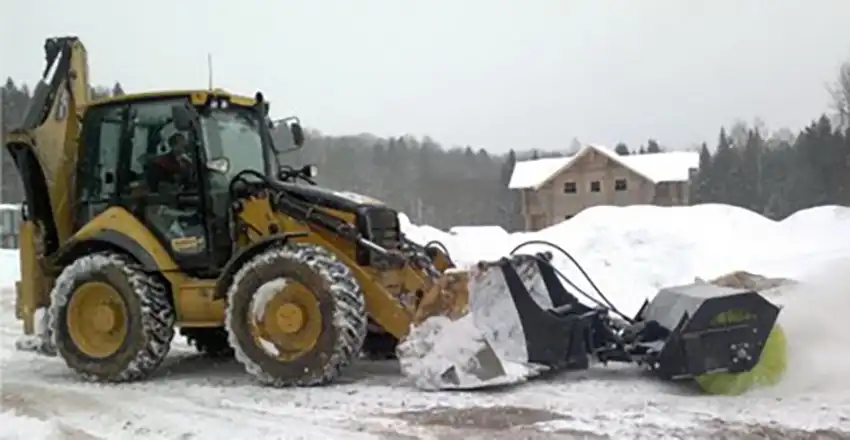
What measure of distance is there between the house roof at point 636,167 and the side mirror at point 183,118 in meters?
41.0

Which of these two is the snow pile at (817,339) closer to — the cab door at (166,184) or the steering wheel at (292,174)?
the steering wheel at (292,174)

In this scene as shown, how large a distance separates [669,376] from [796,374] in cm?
90

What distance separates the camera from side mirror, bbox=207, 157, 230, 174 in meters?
7.94

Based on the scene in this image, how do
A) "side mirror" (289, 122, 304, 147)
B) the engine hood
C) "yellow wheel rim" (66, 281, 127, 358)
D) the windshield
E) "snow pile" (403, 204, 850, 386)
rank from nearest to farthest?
the engine hood, "yellow wheel rim" (66, 281, 127, 358), the windshield, "side mirror" (289, 122, 304, 147), "snow pile" (403, 204, 850, 386)

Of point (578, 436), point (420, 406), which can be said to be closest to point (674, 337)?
point (578, 436)

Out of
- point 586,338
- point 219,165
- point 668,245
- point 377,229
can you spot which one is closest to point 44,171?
point 219,165

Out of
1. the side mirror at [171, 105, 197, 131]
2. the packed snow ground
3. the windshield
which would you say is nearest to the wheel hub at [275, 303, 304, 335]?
the packed snow ground

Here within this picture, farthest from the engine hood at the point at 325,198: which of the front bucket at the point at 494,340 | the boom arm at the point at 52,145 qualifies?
the boom arm at the point at 52,145

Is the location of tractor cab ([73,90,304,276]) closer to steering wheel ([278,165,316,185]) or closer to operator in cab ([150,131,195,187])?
operator in cab ([150,131,195,187])

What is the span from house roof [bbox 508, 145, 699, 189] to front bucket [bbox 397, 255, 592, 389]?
40.9 m

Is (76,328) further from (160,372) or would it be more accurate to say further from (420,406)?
(420,406)

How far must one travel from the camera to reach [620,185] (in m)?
48.5

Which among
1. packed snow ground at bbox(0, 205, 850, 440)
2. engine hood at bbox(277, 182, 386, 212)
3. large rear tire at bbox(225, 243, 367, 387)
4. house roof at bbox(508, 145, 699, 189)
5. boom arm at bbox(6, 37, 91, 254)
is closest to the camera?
packed snow ground at bbox(0, 205, 850, 440)

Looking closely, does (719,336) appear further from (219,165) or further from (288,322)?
(219,165)
